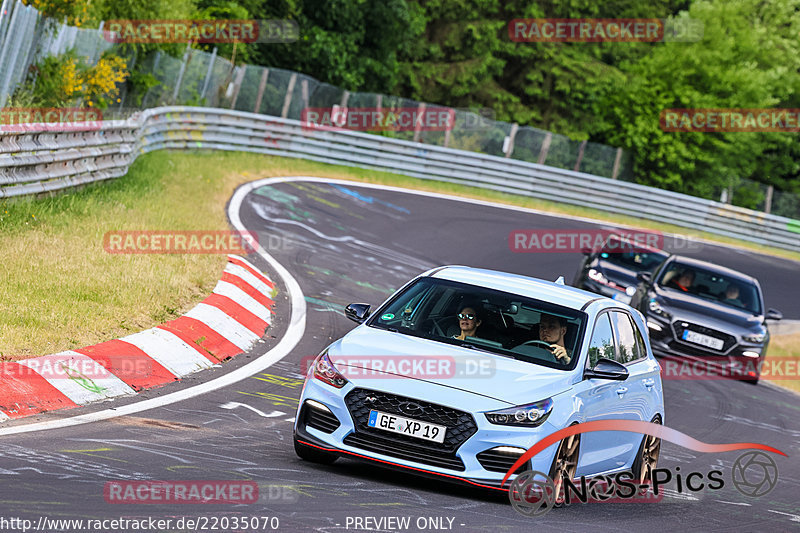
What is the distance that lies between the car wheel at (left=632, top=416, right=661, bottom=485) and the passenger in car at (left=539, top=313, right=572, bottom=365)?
4.71ft

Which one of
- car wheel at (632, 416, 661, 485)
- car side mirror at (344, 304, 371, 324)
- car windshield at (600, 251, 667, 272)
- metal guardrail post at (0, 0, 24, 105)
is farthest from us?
car windshield at (600, 251, 667, 272)

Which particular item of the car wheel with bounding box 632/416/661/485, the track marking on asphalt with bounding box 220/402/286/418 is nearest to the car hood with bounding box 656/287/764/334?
the car wheel with bounding box 632/416/661/485

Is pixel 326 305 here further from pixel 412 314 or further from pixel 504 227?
pixel 504 227

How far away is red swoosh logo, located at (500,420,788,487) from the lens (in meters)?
7.21

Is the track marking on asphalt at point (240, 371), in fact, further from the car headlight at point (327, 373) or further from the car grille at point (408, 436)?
the car grille at point (408, 436)

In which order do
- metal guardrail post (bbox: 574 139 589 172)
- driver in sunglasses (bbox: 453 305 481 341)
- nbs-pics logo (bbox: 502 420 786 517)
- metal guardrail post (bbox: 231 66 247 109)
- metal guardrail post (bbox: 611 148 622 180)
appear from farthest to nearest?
metal guardrail post (bbox: 611 148 622 180) < metal guardrail post (bbox: 574 139 589 172) < metal guardrail post (bbox: 231 66 247 109) < driver in sunglasses (bbox: 453 305 481 341) < nbs-pics logo (bbox: 502 420 786 517)

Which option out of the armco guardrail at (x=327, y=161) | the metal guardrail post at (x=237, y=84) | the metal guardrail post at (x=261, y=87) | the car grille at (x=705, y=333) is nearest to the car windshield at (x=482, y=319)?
the armco guardrail at (x=327, y=161)

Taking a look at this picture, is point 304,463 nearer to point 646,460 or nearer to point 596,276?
point 646,460

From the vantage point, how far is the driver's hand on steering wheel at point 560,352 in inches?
320

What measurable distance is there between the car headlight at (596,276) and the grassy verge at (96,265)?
21.4 ft

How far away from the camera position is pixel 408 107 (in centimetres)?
3741

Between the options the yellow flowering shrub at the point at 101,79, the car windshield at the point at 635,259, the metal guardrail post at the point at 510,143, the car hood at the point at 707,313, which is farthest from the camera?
the metal guardrail post at the point at 510,143

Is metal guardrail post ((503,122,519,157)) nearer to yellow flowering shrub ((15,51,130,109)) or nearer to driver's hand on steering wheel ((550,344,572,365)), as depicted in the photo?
yellow flowering shrub ((15,51,130,109))

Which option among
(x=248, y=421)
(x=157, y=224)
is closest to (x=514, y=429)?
(x=248, y=421)
